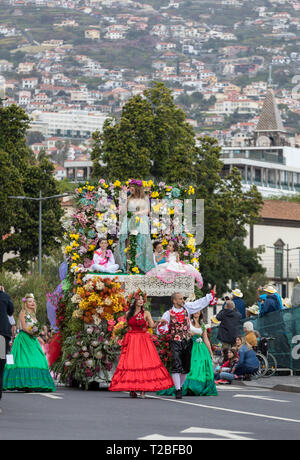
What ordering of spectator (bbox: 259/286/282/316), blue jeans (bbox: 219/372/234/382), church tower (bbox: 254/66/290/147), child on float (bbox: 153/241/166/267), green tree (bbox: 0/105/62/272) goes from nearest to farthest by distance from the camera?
child on float (bbox: 153/241/166/267) < blue jeans (bbox: 219/372/234/382) < spectator (bbox: 259/286/282/316) < green tree (bbox: 0/105/62/272) < church tower (bbox: 254/66/290/147)

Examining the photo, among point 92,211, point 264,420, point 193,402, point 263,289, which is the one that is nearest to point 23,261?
point 263,289

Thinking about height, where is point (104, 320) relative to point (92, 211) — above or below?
below

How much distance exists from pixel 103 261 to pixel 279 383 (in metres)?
4.53

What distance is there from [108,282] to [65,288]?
1.39 m

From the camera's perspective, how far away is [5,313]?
61.0ft

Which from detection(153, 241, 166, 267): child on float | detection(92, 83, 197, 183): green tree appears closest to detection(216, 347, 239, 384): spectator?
detection(153, 241, 166, 267): child on float

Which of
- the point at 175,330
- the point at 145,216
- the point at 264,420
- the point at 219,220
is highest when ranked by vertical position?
the point at 219,220

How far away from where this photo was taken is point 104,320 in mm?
24688

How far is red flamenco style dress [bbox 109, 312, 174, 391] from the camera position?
71.7ft

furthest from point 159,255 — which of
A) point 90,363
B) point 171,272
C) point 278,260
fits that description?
point 278,260

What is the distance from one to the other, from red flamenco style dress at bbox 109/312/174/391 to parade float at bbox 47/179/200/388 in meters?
1.37

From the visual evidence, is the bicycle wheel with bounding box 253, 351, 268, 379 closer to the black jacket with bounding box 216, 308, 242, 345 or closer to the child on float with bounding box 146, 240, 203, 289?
the black jacket with bounding box 216, 308, 242, 345

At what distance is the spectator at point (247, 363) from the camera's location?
28.4 m

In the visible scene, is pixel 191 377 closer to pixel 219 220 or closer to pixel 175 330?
pixel 175 330
